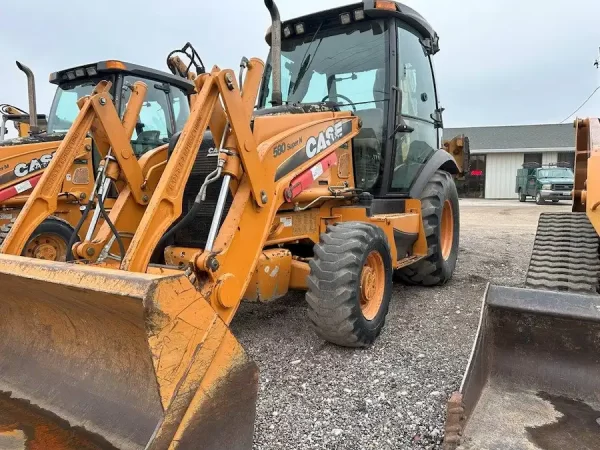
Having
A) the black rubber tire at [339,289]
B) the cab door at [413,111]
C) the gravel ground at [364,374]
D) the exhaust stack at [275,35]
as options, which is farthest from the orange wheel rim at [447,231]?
the exhaust stack at [275,35]

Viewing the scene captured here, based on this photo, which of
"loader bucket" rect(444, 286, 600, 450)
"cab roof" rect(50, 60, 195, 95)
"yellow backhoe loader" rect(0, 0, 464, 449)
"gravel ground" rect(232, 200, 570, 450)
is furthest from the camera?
"cab roof" rect(50, 60, 195, 95)

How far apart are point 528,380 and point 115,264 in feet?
8.33

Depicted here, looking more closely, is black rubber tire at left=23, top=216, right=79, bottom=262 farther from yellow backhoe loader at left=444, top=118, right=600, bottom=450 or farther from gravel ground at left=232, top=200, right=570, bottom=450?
yellow backhoe loader at left=444, top=118, right=600, bottom=450

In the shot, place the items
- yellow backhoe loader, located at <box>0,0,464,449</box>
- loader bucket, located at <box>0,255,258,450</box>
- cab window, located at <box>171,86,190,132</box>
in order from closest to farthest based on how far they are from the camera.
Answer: loader bucket, located at <box>0,255,258,450</box> < yellow backhoe loader, located at <box>0,0,464,449</box> < cab window, located at <box>171,86,190,132</box>

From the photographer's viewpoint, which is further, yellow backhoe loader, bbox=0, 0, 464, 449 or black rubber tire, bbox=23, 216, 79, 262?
black rubber tire, bbox=23, 216, 79, 262

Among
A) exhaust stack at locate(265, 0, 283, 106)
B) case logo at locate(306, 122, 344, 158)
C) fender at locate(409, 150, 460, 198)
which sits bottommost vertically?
fender at locate(409, 150, 460, 198)

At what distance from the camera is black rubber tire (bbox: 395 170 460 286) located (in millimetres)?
4883

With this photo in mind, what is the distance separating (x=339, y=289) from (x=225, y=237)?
865mm

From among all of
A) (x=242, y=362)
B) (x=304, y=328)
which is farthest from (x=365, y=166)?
(x=242, y=362)

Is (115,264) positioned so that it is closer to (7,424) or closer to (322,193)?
(7,424)

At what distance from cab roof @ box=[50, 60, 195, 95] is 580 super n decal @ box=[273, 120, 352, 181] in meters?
3.23

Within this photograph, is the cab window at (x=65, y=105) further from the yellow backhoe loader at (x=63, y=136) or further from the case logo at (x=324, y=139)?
the case logo at (x=324, y=139)

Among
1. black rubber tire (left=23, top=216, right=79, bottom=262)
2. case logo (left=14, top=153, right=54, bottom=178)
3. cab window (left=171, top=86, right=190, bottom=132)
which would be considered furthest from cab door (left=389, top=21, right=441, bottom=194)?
case logo (left=14, top=153, right=54, bottom=178)

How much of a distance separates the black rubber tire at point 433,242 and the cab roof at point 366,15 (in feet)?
4.95
